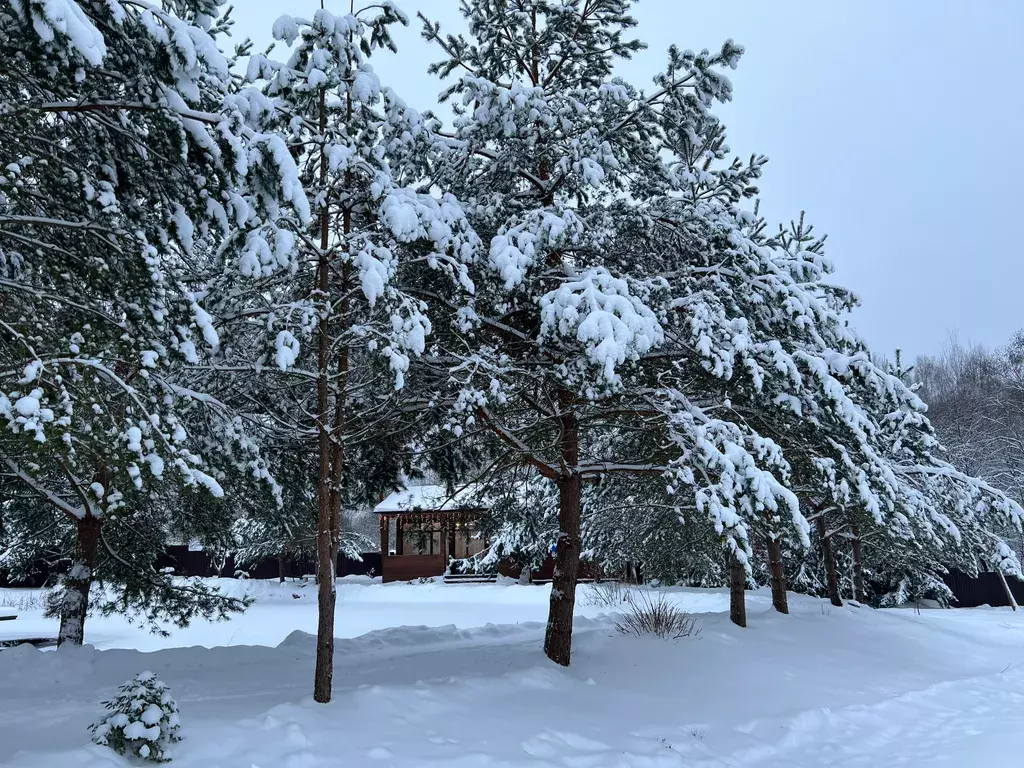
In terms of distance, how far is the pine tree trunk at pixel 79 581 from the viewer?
8977 mm

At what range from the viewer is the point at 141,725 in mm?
4879

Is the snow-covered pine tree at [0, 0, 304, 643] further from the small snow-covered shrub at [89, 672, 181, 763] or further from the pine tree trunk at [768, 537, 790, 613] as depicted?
the pine tree trunk at [768, 537, 790, 613]

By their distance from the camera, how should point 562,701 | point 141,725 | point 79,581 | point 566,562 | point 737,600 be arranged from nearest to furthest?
point 141,725
point 562,701
point 79,581
point 566,562
point 737,600

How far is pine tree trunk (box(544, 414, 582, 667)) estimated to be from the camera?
899 centimetres

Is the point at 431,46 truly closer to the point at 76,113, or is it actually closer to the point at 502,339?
the point at 502,339

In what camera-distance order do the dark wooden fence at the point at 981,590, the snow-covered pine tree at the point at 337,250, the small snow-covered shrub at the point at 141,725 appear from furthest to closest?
the dark wooden fence at the point at 981,590
the snow-covered pine tree at the point at 337,250
the small snow-covered shrub at the point at 141,725

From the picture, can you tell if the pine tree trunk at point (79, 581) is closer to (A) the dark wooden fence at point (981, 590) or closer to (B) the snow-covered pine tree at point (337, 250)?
(B) the snow-covered pine tree at point (337, 250)

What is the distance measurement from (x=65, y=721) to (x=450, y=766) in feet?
9.98

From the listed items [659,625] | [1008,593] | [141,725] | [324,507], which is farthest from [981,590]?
[141,725]

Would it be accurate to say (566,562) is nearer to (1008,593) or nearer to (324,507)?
(324,507)

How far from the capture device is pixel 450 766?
553cm

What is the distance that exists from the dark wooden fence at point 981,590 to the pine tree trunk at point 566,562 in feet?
66.4

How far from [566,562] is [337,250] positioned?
15.1 feet

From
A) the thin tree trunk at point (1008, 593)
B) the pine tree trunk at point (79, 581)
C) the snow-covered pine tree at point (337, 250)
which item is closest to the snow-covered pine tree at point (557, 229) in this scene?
the snow-covered pine tree at point (337, 250)
